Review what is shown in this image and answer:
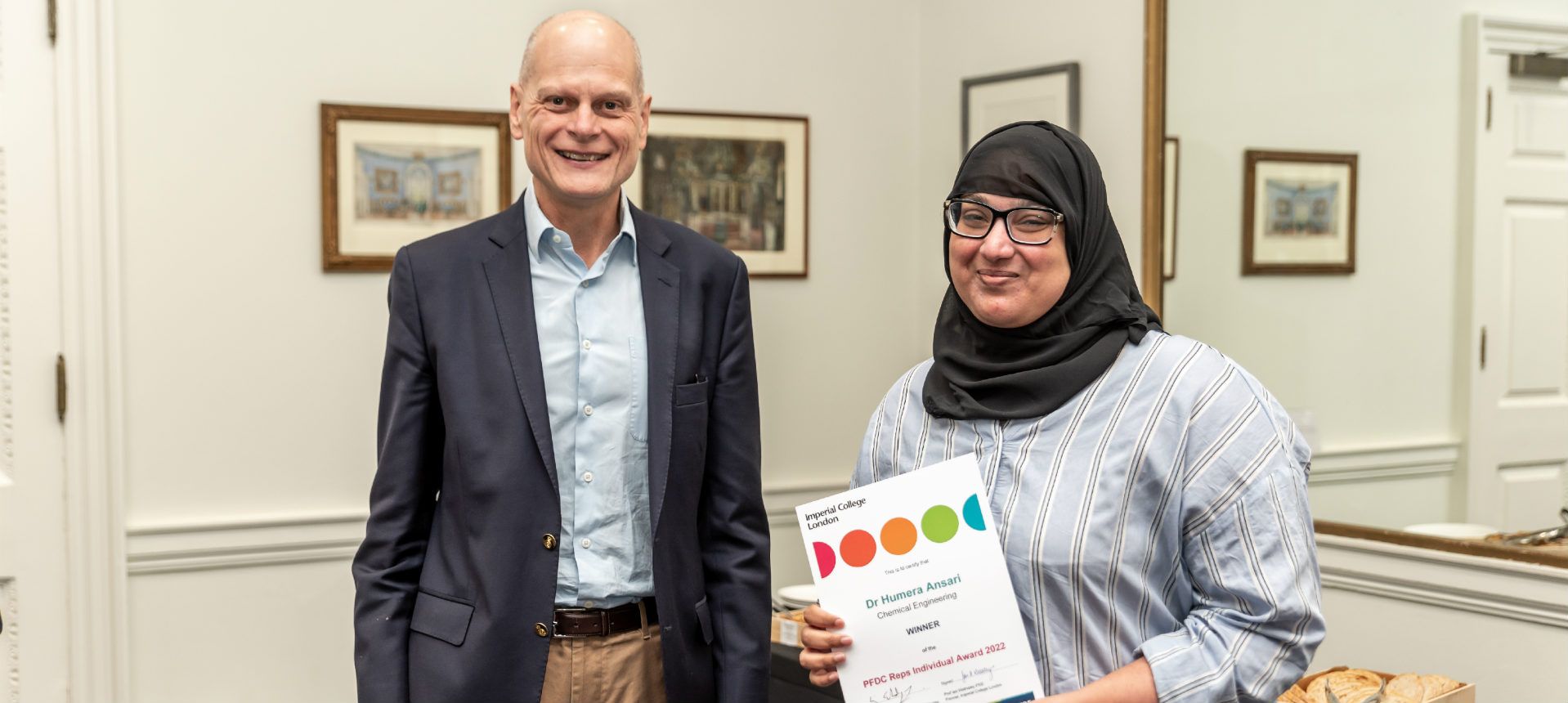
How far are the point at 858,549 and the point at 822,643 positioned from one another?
0.41 ft

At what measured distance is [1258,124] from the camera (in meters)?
3.07

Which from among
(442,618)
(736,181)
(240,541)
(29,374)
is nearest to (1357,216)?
(736,181)

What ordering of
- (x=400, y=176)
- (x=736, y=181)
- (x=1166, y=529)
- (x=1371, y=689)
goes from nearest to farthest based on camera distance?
1. (x=1166, y=529)
2. (x=1371, y=689)
3. (x=400, y=176)
4. (x=736, y=181)

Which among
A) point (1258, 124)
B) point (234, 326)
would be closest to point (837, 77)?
point (1258, 124)

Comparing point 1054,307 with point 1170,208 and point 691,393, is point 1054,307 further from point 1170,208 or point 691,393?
point 1170,208

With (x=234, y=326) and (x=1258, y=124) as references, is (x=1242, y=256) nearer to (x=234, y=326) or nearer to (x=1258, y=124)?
(x=1258, y=124)

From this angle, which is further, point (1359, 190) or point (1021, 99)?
point (1021, 99)

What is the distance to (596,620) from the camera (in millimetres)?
1794

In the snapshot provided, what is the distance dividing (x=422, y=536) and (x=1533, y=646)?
2.14 meters

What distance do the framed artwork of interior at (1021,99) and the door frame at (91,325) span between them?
2108 millimetres

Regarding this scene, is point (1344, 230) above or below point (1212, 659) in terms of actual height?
above

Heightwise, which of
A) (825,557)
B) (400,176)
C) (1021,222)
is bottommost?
(825,557)

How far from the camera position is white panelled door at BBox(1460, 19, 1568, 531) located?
2.52 meters
